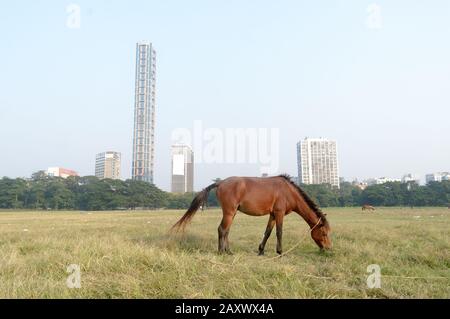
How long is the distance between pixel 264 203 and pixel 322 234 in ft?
5.29

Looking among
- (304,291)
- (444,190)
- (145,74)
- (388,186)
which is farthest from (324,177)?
(304,291)

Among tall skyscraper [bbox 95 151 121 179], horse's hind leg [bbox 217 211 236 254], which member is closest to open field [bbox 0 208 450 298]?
horse's hind leg [bbox 217 211 236 254]

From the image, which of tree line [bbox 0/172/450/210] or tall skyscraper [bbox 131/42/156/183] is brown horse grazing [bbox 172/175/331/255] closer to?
tree line [bbox 0/172/450/210]

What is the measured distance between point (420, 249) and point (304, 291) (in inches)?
213

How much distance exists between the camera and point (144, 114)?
101875 mm

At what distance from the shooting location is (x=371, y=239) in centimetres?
996

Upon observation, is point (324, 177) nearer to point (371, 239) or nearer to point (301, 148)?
point (301, 148)

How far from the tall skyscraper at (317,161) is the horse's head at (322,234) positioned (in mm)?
83591

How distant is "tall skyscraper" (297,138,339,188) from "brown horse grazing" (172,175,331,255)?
274 ft

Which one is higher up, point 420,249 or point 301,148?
point 301,148

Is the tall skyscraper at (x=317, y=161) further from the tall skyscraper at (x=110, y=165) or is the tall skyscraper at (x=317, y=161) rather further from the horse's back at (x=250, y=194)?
the horse's back at (x=250, y=194)

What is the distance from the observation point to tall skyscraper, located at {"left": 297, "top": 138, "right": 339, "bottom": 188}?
92812mm

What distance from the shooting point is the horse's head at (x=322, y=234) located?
26.8 feet

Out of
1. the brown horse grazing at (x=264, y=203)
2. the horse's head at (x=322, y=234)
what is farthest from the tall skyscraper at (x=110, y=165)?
the horse's head at (x=322, y=234)
